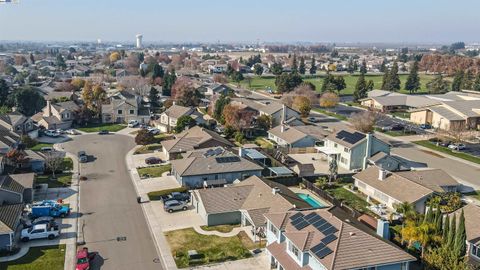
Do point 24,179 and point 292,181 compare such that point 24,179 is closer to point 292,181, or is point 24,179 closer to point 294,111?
point 292,181

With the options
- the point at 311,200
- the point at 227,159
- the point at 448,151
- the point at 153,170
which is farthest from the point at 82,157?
the point at 448,151

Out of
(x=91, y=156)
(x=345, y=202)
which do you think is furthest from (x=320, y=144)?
(x=91, y=156)

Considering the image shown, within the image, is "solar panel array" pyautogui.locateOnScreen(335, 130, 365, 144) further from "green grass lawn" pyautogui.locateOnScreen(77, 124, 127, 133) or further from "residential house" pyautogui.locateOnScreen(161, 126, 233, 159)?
"green grass lawn" pyautogui.locateOnScreen(77, 124, 127, 133)

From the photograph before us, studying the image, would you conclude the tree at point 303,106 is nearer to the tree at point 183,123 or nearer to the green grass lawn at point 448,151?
the green grass lawn at point 448,151

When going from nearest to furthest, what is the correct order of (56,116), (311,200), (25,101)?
(311,200), (56,116), (25,101)

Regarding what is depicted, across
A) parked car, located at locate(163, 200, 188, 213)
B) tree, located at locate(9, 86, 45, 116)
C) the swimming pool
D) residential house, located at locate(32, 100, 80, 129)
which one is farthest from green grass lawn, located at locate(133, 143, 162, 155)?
tree, located at locate(9, 86, 45, 116)

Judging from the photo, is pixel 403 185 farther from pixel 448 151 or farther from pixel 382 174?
pixel 448 151

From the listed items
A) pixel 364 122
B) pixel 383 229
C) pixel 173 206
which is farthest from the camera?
pixel 364 122
